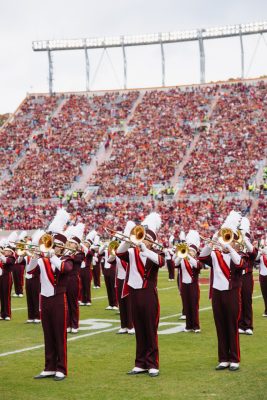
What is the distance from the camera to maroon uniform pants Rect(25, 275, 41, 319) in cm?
1477

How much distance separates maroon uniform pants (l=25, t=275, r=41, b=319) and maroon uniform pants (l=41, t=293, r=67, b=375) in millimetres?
6041

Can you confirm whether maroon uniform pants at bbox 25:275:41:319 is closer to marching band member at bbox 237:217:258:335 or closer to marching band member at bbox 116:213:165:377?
marching band member at bbox 237:217:258:335

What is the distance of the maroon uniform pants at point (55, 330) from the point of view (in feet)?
28.5

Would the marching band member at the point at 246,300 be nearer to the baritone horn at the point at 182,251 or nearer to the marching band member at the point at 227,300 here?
the baritone horn at the point at 182,251

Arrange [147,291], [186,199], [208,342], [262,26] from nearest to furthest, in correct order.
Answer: [147,291] → [208,342] → [186,199] → [262,26]

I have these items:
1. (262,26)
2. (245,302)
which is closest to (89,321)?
(245,302)

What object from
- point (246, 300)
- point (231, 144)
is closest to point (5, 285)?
point (246, 300)

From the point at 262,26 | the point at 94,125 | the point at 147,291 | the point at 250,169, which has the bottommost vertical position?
the point at 147,291

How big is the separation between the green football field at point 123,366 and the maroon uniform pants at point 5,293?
289 mm

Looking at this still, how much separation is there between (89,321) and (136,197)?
2631cm

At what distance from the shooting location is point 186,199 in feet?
130

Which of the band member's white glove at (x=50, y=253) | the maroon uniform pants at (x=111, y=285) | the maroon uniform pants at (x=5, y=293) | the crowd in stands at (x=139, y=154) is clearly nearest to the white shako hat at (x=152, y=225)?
the band member's white glove at (x=50, y=253)

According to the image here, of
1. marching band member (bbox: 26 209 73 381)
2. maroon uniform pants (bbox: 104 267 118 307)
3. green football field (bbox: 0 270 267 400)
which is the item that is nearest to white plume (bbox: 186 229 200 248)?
green football field (bbox: 0 270 267 400)

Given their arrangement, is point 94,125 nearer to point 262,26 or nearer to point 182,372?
point 262,26
